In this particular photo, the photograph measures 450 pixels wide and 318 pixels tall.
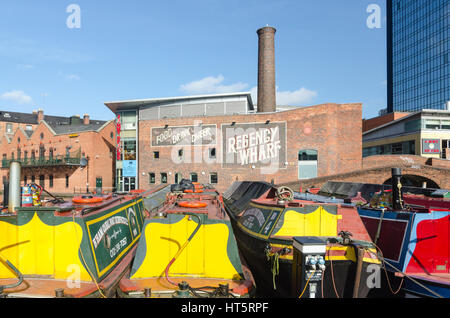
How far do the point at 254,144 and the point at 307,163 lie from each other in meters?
6.00

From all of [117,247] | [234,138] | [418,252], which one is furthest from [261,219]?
[234,138]

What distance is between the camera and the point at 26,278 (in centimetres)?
568

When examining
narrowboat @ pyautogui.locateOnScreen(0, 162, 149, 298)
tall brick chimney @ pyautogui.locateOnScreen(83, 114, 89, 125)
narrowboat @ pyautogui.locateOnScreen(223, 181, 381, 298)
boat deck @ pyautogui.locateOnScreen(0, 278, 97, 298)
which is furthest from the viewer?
tall brick chimney @ pyautogui.locateOnScreen(83, 114, 89, 125)

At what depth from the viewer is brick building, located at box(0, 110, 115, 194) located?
33.5 m

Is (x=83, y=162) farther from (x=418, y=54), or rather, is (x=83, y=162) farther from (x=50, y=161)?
(x=418, y=54)

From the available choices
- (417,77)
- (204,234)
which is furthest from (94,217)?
(417,77)

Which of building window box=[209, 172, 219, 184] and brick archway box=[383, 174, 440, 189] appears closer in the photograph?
brick archway box=[383, 174, 440, 189]

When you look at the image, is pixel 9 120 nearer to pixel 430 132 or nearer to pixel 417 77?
pixel 430 132

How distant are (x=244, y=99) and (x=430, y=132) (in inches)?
888

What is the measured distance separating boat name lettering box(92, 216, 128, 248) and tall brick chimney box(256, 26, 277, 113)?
2765 cm

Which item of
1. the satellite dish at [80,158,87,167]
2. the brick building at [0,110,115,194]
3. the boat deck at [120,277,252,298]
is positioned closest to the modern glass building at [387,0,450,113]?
the brick building at [0,110,115,194]

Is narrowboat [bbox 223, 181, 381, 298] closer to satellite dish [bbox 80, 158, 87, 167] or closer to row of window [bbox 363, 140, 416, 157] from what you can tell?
satellite dish [bbox 80, 158, 87, 167]

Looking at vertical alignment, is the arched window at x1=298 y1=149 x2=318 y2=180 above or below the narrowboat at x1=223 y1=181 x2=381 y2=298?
above

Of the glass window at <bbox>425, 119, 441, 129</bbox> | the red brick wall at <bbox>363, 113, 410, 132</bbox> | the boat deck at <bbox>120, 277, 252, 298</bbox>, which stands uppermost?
the red brick wall at <bbox>363, 113, 410, 132</bbox>
